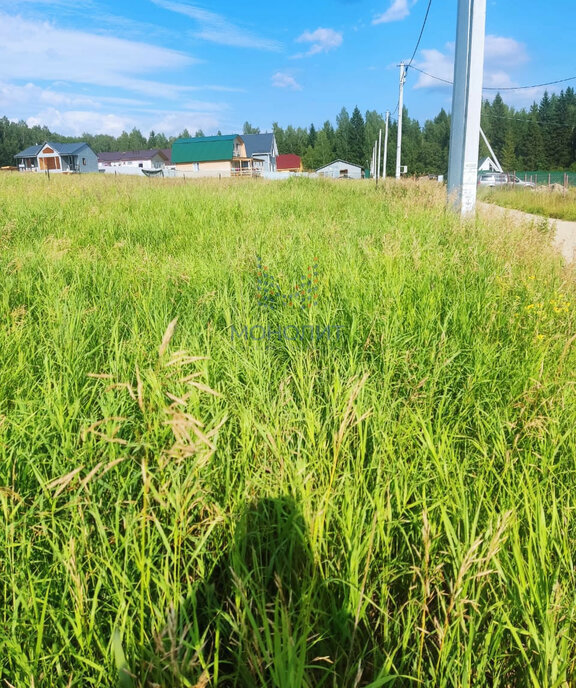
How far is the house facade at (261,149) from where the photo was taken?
226 feet

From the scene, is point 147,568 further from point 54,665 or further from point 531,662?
point 531,662

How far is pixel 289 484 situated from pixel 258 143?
246ft

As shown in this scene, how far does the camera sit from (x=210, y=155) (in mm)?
61094

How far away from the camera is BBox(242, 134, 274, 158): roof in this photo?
6925 cm

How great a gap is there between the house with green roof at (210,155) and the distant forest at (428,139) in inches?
1009

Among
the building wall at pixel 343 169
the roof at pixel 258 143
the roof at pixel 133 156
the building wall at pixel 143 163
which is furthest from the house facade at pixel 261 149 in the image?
the roof at pixel 133 156

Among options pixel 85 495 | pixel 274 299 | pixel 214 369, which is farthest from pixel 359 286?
pixel 85 495

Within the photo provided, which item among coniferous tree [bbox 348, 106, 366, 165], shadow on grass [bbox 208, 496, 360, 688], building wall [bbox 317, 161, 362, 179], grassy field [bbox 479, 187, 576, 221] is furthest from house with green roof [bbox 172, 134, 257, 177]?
shadow on grass [bbox 208, 496, 360, 688]

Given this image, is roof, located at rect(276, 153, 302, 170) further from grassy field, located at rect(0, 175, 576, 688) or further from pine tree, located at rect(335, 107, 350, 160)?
grassy field, located at rect(0, 175, 576, 688)

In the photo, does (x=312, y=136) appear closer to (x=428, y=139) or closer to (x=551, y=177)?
(x=428, y=139)

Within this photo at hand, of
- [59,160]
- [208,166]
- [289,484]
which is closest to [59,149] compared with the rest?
[59,160]

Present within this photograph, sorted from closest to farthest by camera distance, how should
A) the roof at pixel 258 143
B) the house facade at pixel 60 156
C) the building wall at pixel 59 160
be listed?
the house facade at pixel 60 156
the building wall at pixel 59 160
the roof at pixel 258 143

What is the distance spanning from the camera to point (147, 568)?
1210 mm

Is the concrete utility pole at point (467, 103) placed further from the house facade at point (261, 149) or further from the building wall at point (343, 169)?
the building wall at point (343, 169)
